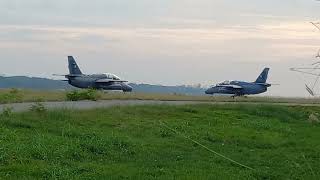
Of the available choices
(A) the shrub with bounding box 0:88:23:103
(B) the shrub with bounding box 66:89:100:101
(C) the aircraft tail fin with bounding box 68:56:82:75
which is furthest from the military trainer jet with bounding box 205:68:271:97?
(A) the shrub with bounding box 0:88:23:103

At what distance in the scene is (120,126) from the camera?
2241 cm

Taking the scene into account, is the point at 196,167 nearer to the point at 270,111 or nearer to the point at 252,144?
the point at 252,144

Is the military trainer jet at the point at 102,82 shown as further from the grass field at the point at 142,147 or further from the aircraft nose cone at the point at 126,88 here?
the grass field at the point at 142,147

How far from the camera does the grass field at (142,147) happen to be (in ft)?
40.7

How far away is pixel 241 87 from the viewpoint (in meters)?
65.9

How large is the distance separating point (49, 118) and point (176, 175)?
10.9m

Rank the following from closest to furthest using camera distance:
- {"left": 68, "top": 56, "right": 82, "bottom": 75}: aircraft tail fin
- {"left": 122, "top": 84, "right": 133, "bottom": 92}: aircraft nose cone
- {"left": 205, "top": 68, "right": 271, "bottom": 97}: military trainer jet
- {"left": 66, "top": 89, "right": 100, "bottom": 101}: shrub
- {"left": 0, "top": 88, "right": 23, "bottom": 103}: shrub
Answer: {"left": 0, "top": 88, "right": 23, "bottom": 103}: shrub < {"left": 66, "top": 89, "right": 100, "bottom": 101}: shrub < {"left": 205, "top": 68, "right": 271, "bottom": 97}: military trainer jet < {"left": 122, "top": 84, "right": 133, "bottom": 92}: aircraft nose cone < {"left": 68, "top": 56, "right": 82, "bottom": 75}: aircraft tail fin

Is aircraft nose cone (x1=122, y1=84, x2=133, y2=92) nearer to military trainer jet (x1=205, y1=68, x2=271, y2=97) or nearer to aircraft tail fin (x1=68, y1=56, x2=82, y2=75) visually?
aircraft tail fin (x1=68, y1=56, x2=82, y2=75)

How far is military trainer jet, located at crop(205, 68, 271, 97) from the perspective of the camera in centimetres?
6594

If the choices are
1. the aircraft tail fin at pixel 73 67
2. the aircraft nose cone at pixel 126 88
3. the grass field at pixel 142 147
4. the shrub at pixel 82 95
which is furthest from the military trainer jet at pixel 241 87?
the grass field at pixel 142 147

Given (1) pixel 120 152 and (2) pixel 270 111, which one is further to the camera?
(2) pixel 270 111

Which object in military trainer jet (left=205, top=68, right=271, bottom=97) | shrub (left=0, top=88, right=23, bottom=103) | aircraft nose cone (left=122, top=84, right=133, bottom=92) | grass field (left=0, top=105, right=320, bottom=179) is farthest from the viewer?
aircraft nose cone (left=122, top=84, right=133, bottom=92)

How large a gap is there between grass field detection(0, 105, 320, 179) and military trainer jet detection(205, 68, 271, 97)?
37197 mm

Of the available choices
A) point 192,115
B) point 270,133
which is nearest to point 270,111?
point 192,115
